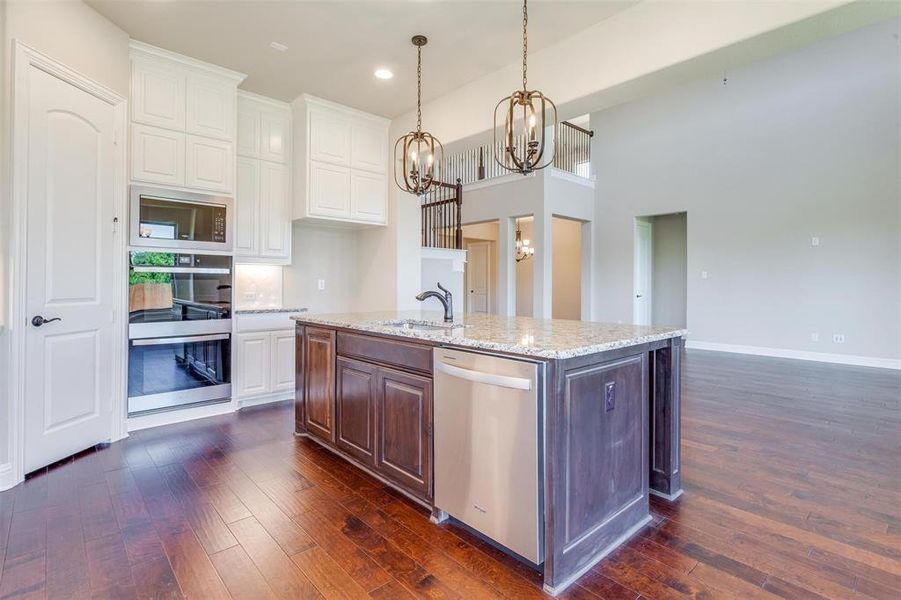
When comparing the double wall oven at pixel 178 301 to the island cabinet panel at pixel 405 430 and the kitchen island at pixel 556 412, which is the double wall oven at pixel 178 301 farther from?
the island cabinet panel at pixel 405 430

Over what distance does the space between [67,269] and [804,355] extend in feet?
27.5

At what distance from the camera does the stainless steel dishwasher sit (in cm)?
171

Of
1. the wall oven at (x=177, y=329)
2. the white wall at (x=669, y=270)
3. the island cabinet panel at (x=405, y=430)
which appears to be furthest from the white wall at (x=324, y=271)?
the white wall at (x=669, y=270)

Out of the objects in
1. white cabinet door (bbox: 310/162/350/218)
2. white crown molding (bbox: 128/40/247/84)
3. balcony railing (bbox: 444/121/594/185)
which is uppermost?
balcony railing (bbox: 444/121/594/185)

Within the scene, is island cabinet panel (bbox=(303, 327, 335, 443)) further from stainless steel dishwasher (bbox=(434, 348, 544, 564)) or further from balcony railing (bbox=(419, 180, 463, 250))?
balcony railing (bbox=(419, 180, 463, 250))

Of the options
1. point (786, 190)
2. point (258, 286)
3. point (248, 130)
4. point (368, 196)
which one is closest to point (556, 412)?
point (368, 196)

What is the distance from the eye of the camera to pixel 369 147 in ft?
15.6

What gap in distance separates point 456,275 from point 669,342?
3845 millimetres

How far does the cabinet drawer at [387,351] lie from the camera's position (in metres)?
2.21

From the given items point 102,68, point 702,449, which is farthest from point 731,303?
point 102,68

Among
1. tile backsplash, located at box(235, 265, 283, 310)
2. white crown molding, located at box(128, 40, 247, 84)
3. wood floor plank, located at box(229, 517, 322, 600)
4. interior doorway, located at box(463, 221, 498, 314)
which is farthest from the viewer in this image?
A: interior doorway, located at box(463, 221, 498, 314)

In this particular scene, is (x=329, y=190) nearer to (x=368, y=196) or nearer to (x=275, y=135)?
(x=368, y=196)

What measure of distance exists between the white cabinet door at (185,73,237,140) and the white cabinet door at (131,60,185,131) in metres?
0.06

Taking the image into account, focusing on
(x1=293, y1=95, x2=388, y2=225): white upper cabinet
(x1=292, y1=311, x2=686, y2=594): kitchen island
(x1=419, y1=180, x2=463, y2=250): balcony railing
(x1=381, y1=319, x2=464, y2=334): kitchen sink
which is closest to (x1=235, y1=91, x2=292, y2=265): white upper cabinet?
(x1=293, y1=95, x2=388, y2=225): white upper cabinet
